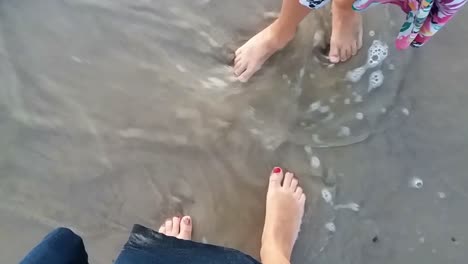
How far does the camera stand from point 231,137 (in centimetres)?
130

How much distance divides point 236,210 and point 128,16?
1.76 ft

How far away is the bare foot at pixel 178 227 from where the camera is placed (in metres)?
1.27

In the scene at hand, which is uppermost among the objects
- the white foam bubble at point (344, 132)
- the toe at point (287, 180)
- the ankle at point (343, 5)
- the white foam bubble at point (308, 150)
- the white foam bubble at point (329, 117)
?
the ankle at point (343, 5)

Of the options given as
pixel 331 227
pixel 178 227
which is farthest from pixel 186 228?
pixel 331 227

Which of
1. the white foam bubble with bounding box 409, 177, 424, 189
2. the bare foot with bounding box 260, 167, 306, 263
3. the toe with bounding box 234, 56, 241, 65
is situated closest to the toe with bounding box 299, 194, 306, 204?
the bare foot with bounding box 260, 167, 306, 263

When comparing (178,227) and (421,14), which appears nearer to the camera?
(421,14)

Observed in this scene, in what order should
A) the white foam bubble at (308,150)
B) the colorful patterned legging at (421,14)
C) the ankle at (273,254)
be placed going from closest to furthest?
1. the colorful patterned legging at (421,14)
2. the ankle at (273,254)
3. the white foam bubble at (308,150)

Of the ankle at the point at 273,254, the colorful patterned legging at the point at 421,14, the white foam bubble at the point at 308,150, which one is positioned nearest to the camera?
the colorful patterned legging at the point at 421,14

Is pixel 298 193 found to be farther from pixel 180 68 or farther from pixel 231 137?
pixel 180 68

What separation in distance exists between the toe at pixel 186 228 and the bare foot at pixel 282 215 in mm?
168

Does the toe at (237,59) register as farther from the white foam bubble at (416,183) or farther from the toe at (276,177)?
the white foam bubble at (416,183)

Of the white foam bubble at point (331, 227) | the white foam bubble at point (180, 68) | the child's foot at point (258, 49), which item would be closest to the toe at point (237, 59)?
the child's foot at point (258, 49)

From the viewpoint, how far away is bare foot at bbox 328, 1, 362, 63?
4.14 ft

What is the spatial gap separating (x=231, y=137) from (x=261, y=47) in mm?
218
